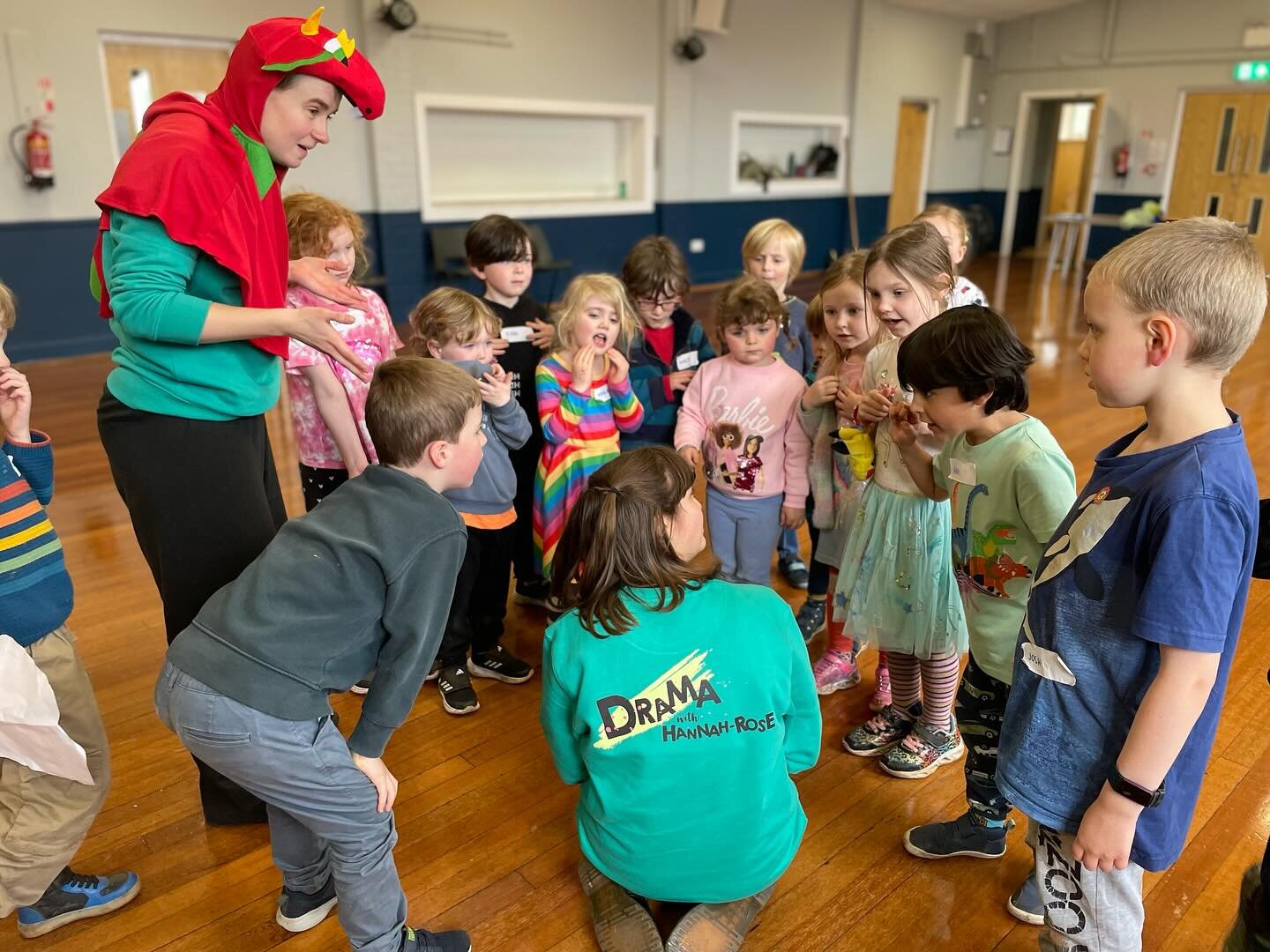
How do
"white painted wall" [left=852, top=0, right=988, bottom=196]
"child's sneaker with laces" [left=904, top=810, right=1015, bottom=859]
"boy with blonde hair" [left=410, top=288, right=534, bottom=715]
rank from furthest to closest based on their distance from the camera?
"white painted wall" [left=852, top=0, right=988, bottom=196] → "boy with blonde hair" [left=410, top=288, right=534, bottom=715] → "child's sneaker with laces" [left=904, top=810, right=1015, bottom=859]

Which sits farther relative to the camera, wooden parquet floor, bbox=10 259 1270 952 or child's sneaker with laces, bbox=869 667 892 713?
child's sneaker with laces, bbox=869 667 892 713

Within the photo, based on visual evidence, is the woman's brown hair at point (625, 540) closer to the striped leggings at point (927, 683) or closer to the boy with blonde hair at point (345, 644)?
the boy with blonde hair at point (345, 644)

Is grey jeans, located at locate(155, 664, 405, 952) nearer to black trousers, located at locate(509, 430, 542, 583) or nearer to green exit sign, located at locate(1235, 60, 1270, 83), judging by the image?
black trousers, located at locate(509, 430, 542, 583)

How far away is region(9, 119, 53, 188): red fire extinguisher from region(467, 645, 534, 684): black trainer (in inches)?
212

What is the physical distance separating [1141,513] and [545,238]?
25.6 ft

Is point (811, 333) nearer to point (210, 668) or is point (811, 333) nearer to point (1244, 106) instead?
point (210, 668)

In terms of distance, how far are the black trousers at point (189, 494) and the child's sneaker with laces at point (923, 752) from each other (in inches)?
57.7

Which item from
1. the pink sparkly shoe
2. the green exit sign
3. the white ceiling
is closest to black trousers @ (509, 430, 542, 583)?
the pink sparkly shoe

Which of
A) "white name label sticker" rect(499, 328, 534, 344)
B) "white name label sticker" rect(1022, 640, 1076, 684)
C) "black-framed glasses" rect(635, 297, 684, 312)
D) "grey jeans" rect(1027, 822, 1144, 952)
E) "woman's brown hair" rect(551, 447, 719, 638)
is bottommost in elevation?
"grey jeans" rect(1027, 822, 1144, 952)

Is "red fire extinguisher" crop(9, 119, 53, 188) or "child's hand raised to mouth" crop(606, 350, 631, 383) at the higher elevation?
"red fire extinguisher" crop(9, 119, 53, 188)

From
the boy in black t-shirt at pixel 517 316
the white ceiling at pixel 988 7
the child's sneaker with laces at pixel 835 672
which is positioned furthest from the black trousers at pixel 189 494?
the white ceiling at pixel 988 7

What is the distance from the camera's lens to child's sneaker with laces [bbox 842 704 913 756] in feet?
6.95

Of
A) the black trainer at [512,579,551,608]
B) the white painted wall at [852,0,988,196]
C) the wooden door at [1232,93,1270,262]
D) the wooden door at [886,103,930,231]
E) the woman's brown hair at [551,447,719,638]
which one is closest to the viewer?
the woman's brown hair at [551,447,719,638]

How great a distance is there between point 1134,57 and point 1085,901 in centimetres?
1313
